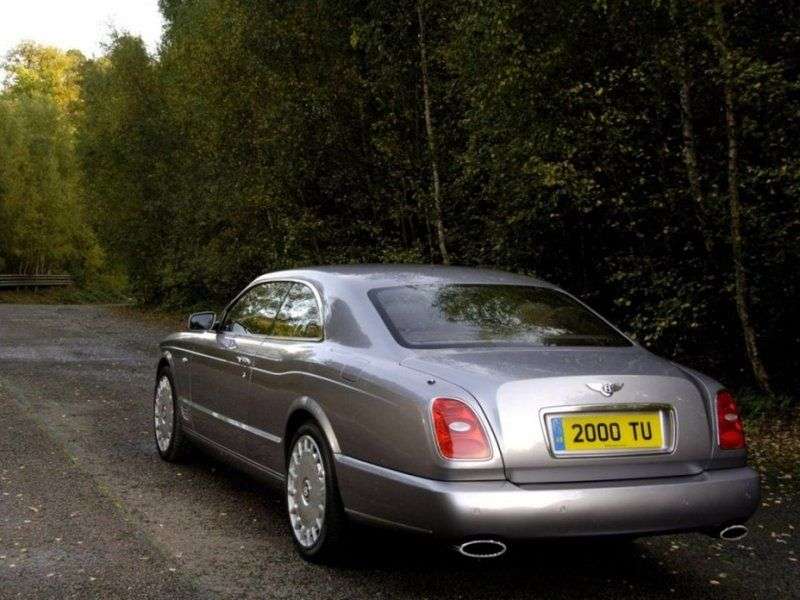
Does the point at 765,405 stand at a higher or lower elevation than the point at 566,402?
lower

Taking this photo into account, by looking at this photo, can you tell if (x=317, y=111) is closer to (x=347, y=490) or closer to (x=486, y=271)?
(x=486, y=271)

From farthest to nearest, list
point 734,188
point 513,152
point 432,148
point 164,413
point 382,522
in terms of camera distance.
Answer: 1. point 432,148
2. point 513,152
3. point 734,188
4. point 164,413
5. point 382,522

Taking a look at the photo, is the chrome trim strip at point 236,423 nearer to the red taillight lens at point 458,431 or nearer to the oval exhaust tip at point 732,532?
the red taillight lens at point 458,431

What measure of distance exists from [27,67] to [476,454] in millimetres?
72522

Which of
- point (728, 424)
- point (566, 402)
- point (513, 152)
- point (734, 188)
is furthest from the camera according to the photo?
point (513, 152)

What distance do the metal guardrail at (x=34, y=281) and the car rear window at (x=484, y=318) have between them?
158 ft

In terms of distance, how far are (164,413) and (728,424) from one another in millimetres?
4721

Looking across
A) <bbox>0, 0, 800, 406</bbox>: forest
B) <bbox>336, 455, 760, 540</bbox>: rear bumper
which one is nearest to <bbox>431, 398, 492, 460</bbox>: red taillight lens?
<bbox>336, 455, 760, 540</bbox>: rear bumper

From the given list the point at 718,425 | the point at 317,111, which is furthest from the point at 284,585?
the point at 317,111

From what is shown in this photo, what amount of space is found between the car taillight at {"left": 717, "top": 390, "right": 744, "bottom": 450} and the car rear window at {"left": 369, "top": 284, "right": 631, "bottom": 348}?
0.70 meters

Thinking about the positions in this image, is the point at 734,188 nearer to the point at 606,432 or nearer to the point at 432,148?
the point at 606,432

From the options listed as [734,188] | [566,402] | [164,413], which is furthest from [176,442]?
[734,188]

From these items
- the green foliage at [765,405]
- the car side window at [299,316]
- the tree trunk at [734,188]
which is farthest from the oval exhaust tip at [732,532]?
the green foliage at [765,405]

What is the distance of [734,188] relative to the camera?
10.2 metres
